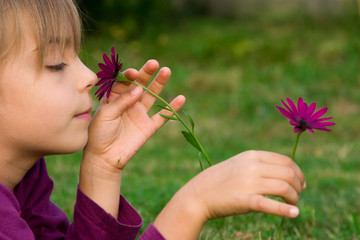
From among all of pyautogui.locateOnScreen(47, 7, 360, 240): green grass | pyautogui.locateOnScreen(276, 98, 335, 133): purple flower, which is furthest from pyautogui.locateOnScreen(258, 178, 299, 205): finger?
pyautogui.locateOnScreen(47, 7, 360, 240): green grass

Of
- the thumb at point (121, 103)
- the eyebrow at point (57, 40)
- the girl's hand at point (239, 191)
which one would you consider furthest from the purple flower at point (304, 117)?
the eyebrow at point (57, 40)

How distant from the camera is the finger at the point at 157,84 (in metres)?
1.97

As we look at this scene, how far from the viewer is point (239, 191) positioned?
1.47 metres

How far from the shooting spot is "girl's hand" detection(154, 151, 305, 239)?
1435 mm

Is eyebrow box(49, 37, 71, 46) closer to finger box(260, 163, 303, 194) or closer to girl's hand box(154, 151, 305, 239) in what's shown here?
girl's hand box(154, 151, 305, 239)

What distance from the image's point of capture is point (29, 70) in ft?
5.63

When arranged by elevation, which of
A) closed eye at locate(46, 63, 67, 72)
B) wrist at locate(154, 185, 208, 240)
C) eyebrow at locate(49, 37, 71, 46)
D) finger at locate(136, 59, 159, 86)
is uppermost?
finger at locate(136, 59, 159, 86)

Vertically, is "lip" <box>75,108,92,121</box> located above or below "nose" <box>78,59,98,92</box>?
below

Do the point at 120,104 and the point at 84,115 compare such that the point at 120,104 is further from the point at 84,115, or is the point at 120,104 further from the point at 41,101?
the point at 41,101

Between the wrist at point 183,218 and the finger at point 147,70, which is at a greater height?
the finger at point 147,70

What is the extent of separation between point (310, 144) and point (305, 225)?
10.4ft

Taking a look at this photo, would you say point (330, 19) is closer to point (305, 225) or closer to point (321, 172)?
point (321, 172)

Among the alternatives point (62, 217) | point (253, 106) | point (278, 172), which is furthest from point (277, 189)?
point (253, 106)

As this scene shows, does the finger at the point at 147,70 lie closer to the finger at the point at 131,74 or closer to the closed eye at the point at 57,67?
the finger at the point at 131,74
